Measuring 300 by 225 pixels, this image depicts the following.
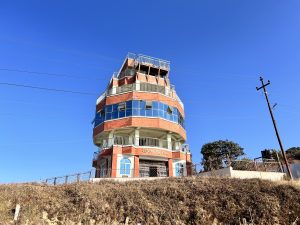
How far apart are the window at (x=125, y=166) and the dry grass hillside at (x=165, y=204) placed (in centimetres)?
1213

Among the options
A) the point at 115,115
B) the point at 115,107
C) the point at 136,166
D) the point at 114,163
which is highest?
the point at 115,107

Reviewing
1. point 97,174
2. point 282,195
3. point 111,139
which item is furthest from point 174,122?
point 282,195

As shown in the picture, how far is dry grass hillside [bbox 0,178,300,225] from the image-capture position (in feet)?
49.8

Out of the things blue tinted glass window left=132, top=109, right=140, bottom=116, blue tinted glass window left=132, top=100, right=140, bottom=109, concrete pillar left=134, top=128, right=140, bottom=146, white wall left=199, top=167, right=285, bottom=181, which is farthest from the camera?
blue tinted glass window left=132, top=100, right=140, bottom=109

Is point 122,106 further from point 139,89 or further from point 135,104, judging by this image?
point 139,89

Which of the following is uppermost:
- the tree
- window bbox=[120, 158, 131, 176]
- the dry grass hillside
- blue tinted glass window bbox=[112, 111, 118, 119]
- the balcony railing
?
the tree

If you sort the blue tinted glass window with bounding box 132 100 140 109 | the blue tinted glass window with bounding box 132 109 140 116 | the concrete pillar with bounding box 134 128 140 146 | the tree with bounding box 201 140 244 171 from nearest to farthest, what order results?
the concrete pillar with bounding box 134 128 140 146 → the blue tinted glass window with bounding box 132 109 140 116 → the blue tinted glass window with bounding box 132 100 140 109 → the tree with bounding box 201 140 244 171

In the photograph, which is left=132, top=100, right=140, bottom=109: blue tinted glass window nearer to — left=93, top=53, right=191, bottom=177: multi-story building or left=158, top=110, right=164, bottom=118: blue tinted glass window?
left=93, top=53, right=191, bottom=177: multi-story building

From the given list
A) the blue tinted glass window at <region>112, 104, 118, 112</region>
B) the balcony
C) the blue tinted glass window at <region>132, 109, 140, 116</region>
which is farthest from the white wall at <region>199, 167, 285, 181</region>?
the balcony

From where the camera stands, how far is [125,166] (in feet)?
104

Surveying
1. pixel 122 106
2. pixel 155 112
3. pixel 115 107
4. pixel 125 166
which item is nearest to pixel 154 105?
pixel 155 112

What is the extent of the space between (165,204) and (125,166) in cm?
1540

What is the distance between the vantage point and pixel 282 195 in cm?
1702

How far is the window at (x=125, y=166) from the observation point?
3130 centimetres
